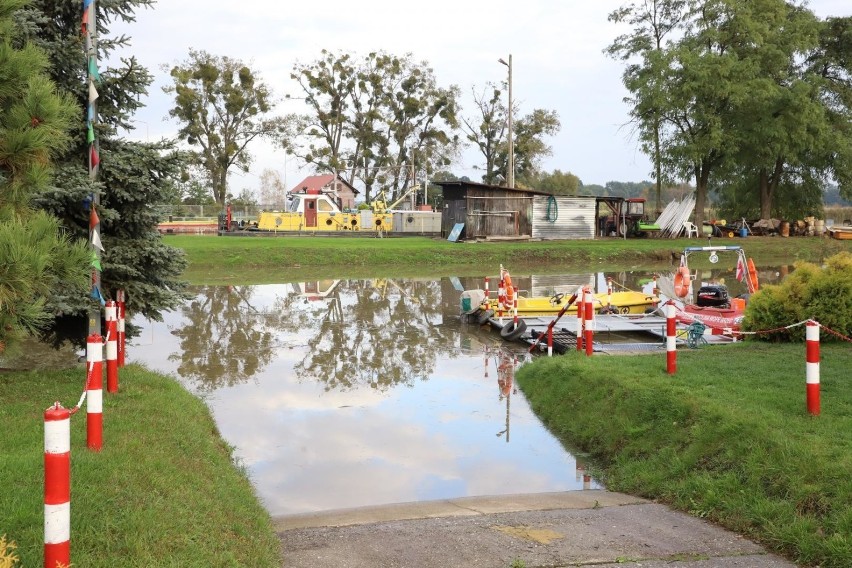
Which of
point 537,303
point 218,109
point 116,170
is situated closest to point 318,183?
point 218,109

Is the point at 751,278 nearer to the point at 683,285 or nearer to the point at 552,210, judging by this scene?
the point at 683,285

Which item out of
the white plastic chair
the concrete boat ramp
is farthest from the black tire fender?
the white plastic chair

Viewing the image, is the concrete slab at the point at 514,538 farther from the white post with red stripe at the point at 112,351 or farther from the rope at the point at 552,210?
the rope at the point at 552,210

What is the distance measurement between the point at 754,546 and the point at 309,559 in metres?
3.07

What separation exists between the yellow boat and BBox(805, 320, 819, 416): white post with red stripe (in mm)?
11161

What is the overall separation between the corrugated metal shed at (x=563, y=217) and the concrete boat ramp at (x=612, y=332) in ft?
97.5

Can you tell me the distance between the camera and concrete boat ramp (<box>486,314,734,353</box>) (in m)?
14.8

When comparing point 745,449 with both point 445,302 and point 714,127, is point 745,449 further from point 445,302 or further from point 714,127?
point 714,127

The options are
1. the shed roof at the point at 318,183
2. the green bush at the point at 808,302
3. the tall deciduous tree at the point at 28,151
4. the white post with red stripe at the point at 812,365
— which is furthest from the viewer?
the shed roof at the point at 318,183

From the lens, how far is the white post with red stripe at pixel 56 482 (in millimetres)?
3793

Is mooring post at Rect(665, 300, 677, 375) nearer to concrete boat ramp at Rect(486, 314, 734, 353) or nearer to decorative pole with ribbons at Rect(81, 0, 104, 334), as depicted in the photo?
concrete boat ramp at Rect(486, 314, 734, 353)

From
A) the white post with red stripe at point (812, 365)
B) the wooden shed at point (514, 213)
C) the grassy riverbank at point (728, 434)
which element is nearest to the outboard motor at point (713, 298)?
the grassy riverbank at point (728, 434)

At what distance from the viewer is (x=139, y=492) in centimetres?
552

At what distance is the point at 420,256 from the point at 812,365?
32112 mm
